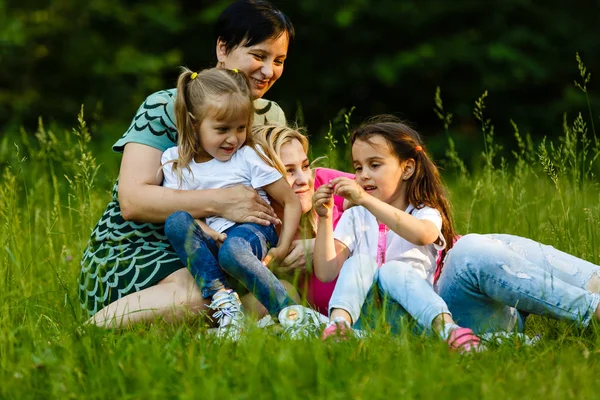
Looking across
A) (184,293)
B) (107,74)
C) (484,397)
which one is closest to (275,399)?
(484,397)

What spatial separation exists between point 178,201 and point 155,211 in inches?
3.9

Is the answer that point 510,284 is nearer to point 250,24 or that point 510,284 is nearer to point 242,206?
point 242,206

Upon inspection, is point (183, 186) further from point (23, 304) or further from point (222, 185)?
point (23, 304)

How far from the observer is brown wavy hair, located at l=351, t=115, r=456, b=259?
304cm

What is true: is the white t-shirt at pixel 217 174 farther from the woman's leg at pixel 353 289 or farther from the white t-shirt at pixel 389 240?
the woman's leg at pixel 353 289

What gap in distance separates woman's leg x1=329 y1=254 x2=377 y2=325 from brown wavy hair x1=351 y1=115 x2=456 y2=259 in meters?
0.35

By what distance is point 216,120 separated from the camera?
3.04 meters

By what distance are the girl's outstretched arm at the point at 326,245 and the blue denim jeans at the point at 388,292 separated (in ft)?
0.34

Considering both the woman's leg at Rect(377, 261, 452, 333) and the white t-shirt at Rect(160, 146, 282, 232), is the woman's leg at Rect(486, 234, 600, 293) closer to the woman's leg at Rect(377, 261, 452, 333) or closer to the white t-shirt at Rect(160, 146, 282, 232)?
the woman's leg at Rect(377, 261, 452, 333)

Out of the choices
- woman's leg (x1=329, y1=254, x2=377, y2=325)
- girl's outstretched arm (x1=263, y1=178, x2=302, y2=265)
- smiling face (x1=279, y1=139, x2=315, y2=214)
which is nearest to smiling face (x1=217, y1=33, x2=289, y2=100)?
smiling face (x1=279, y1=139, x2=315, y2=214)

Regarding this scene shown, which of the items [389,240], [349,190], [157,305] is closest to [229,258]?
[157,305]

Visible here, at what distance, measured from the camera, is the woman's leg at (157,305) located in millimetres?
2908

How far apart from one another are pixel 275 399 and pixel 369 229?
1099mm

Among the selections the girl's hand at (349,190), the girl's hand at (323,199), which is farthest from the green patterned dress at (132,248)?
the girl's hand at (349,190)
